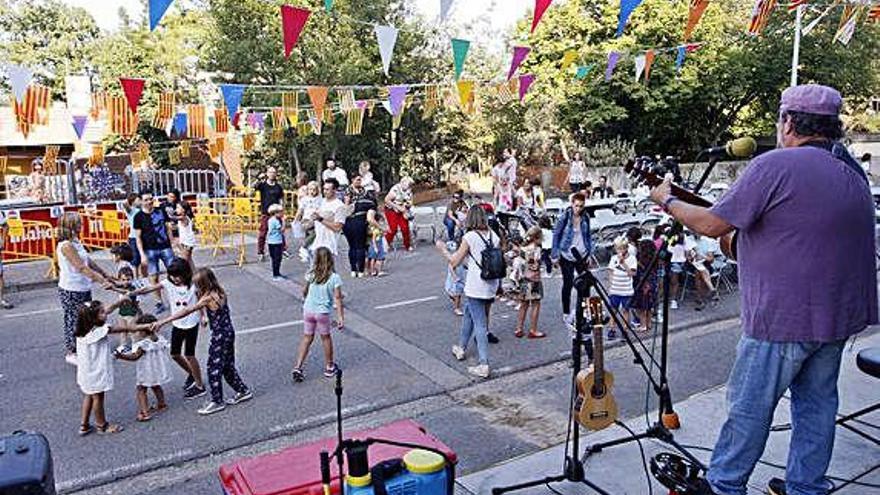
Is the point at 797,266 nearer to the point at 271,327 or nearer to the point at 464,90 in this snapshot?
the point at 271,327

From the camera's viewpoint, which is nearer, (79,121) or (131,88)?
(131,88)

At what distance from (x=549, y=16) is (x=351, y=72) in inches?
351

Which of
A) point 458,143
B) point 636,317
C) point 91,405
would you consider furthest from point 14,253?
point 458,143

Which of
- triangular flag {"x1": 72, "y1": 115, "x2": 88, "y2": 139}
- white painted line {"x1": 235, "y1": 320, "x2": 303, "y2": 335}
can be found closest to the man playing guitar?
white painted line {"x1": 235, "y1": 320, "x2": 303, "y2": 335}

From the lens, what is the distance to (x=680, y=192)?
10.4 ft

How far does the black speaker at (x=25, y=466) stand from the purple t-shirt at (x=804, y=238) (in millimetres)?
2952

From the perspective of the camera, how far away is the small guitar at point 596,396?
4.13 metres

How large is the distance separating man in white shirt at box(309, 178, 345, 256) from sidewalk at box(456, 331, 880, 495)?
6.17m

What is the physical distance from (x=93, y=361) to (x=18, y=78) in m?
6.31

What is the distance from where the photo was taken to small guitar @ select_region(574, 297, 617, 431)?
4.13 metres

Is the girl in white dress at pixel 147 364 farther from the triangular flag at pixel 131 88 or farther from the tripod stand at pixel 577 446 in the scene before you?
the triangular flag at pixel 131 88

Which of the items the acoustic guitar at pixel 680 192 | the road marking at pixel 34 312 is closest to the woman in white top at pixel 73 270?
the road marking at pixel 34 312

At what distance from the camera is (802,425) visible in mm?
3139

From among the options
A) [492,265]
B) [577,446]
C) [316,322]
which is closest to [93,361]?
[316,322]
